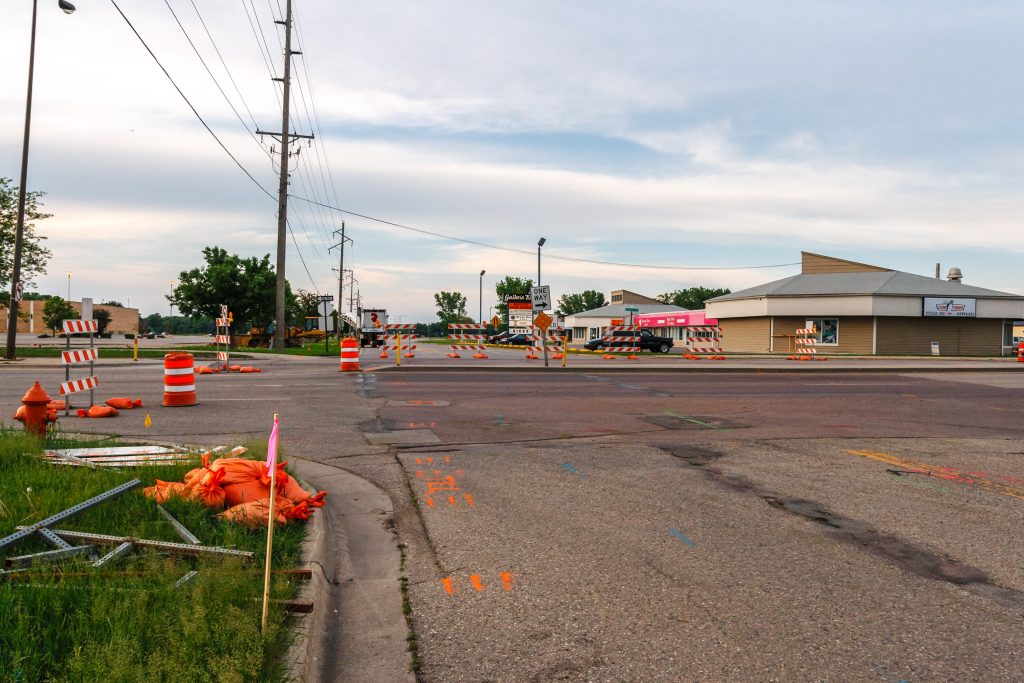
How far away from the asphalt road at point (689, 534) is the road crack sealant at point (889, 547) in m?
0.02

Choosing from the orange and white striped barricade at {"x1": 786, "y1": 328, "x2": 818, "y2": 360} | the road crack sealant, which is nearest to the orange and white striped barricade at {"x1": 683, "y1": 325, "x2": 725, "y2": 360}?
the orange and white striped barricade at {"x1": 786, "y1": 328, "x2": 818, "y2": 360}

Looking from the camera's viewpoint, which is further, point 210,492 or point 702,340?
point 702,340

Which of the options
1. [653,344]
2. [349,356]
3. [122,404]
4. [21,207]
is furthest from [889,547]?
[653,344]

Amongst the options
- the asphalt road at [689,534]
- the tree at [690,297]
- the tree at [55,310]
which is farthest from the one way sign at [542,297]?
the tree at [690,297]

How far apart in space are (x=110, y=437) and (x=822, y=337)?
168 feet

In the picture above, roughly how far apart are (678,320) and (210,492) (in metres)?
67.5

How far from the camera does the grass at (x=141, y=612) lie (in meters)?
2.90

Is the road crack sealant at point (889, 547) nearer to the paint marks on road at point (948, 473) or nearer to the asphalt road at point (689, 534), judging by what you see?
the asphalt road at point (689, 534)

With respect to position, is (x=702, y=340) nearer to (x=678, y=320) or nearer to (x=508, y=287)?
(x=678, y=320)

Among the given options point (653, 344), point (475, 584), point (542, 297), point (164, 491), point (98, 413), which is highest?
point (542, 297)

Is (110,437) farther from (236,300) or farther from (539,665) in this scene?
(236,300)

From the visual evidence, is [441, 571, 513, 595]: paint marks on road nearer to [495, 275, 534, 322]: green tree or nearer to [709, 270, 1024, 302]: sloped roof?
[709, 270, 1024, 302]: sloped roof

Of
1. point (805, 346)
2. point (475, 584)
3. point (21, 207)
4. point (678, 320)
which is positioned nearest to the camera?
point (475, 584)

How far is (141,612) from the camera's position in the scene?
10.9 feet
